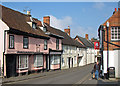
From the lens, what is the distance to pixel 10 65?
19.4 meters

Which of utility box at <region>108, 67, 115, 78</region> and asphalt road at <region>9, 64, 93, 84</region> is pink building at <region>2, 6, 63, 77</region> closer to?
asphalt road at <region>9, 64, 93, 84</region>

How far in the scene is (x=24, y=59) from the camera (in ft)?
72.8

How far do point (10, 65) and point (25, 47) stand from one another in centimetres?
389

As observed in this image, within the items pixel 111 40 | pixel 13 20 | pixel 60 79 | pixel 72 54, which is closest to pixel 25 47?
pixel 13 20

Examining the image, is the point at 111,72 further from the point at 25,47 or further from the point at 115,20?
the point at 25,47

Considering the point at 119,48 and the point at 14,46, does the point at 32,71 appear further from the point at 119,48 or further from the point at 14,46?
the point at 119,48

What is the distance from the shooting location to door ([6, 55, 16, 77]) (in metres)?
19.0

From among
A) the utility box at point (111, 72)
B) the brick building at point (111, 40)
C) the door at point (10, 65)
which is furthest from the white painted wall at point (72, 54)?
the utility box at point (111, 72)

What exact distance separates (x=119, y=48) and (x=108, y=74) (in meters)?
2.67

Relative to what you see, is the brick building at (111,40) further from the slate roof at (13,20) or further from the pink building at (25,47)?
the slate roof at (13,20)

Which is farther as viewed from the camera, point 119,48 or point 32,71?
point 32,71

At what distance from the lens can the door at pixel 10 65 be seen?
1903cm

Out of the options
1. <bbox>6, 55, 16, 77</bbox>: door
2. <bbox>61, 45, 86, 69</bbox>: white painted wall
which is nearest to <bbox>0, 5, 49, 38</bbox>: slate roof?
<bbox>6, 55, 16, 77</bbox>: door

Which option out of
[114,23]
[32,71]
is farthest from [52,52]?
[114,23]
